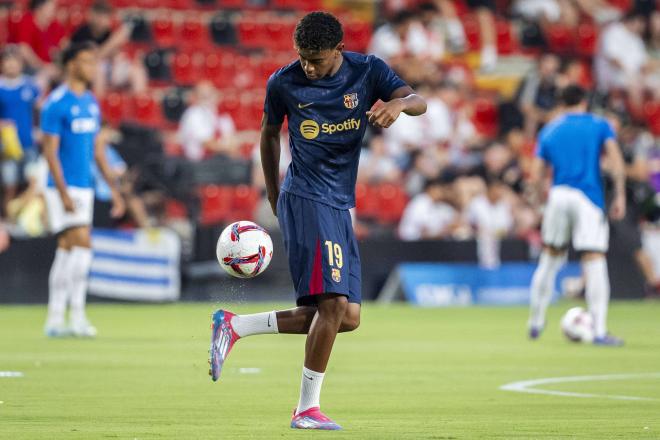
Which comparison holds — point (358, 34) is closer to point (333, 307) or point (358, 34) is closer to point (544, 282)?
point (544, 282)

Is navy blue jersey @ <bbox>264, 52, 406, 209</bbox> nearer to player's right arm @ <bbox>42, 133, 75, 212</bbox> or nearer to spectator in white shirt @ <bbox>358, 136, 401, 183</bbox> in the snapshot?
player's right arm @ <bbox>42, 133, 75, 212</bbox>

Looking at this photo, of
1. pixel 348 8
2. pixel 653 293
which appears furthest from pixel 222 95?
pixel 653 293

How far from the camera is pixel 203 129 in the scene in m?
22.9

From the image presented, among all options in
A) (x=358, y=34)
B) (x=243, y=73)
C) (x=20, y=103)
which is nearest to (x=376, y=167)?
(x=243, y=73)

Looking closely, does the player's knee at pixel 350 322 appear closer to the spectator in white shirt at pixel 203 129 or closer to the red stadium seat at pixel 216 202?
the red stadium seat at pixel 216 202

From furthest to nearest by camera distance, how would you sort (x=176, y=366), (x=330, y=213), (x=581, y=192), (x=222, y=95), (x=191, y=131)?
(x=222, y=95) → (x=191, y=131) → (x=581, y=192) → (x=176, y=366) → (x=330, y=213)

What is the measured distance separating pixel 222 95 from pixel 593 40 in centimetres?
869

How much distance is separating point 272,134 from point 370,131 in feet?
54.6

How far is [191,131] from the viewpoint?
22.8 m

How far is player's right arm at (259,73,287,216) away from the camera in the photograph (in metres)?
7.62

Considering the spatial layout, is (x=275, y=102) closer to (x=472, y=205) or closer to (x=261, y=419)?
(x=261, y=419)

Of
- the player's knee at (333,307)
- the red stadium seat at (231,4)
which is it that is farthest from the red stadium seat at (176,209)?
the player's knee at (333,307)

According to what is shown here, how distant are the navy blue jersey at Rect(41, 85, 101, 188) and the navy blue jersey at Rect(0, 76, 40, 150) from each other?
6655mm

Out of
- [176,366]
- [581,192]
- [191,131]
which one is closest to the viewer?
[176,366]
